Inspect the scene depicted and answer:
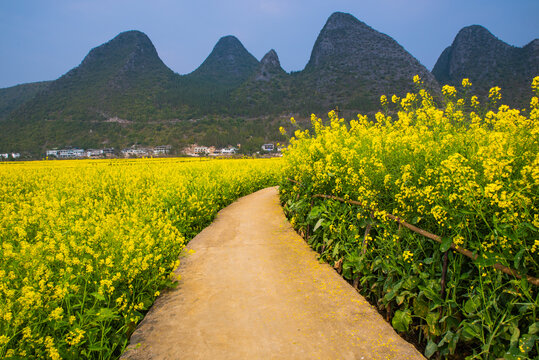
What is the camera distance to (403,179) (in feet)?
9.55

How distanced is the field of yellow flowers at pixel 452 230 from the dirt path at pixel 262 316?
12.7 inches

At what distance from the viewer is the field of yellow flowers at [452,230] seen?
1.96m

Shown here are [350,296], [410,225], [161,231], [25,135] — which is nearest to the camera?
[410,225]

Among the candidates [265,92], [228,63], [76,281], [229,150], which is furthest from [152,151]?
[228,63]

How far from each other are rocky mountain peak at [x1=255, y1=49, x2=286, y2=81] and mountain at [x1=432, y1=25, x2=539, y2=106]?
68.9 meters

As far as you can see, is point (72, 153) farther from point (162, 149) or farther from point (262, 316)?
point (262, 316)

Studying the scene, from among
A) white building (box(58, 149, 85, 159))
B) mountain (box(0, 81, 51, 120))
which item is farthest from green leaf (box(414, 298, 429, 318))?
mountain (box(0, 81, 51, 120))

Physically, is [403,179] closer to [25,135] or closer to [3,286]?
[3,286]

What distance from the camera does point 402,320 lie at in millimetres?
2752

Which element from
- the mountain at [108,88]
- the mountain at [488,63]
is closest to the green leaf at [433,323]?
the mountain at [488,63]

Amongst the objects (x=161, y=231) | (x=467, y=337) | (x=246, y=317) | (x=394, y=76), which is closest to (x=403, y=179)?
(x=467, y=337)

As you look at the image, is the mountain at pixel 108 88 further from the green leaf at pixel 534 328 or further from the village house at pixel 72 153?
the green leaf at pixel 534 328

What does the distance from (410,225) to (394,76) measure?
9702cm

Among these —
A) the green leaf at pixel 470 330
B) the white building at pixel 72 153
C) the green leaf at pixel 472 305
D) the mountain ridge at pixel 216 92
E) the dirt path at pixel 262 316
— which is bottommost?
the dirt path at pixel 262 316
